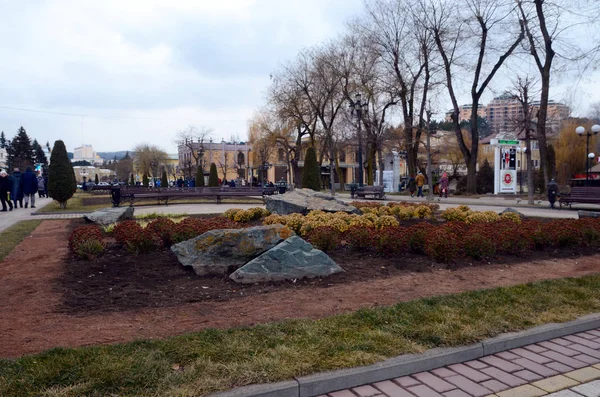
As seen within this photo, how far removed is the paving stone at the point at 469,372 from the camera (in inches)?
138

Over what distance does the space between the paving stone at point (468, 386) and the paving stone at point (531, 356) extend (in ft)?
2.59

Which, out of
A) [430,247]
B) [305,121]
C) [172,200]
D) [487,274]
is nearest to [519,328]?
[487,274]

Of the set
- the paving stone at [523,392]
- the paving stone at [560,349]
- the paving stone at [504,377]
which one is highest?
the paving stone at [504,377]

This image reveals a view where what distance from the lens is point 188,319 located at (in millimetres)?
4430

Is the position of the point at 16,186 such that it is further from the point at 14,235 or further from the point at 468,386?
the point at 468,386

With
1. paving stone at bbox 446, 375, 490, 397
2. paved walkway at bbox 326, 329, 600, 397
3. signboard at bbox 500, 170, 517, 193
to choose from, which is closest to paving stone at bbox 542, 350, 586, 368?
paved walkway at bbox 326, 329, 600, 397

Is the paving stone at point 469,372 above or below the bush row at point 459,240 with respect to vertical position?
below

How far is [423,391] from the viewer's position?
3.27m

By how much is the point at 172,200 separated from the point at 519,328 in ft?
77.5

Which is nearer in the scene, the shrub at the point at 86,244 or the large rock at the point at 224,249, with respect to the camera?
the large rock at the point at 224,249

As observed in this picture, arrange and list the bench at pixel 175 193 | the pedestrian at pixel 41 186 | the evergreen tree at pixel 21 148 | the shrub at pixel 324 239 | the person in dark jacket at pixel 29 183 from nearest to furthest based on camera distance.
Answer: the shrub at pixel 324 239 < the person in dark jacket at pixel 29 183 < the bench at pixel 175 193 < the pedestrian at pixel 41 186 < the evergreen tree at pixel 21 148

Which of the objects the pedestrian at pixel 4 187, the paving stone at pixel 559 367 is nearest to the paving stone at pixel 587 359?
the paving stone at pixel 559 367

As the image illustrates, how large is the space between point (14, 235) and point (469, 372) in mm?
10703

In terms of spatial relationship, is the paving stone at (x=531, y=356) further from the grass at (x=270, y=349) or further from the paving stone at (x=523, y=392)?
the paving stone at (x=523, y=392)
